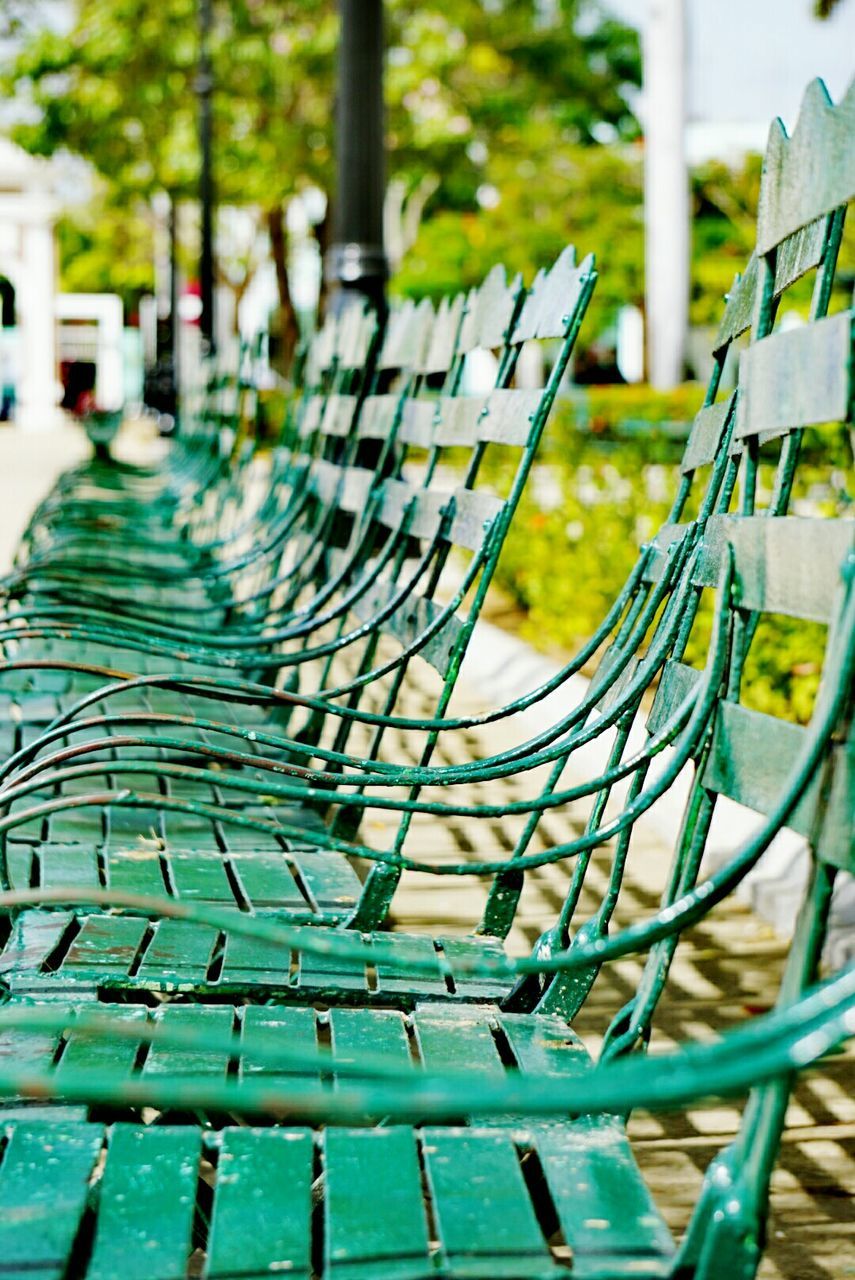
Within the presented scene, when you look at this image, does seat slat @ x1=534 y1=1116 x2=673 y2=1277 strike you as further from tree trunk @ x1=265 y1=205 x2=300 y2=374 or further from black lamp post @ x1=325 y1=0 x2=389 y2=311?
tree trunk @ x1=265 y1=205 x2=300 y2=374

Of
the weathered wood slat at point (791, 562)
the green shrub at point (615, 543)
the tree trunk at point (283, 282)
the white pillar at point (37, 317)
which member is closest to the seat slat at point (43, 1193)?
the weathered wood slat at point (791, 562)

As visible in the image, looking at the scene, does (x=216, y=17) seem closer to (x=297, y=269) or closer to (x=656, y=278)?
(x=656, y=278)

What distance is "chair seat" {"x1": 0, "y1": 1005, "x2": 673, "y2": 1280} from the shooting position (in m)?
1.49

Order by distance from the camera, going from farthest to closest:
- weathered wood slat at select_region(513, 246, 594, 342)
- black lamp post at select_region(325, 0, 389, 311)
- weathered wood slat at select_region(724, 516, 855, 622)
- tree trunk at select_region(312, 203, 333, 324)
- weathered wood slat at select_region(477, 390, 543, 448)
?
1. tree trunk at select_region(312, 203, 333, 324)
2. black lamp post at select_region(325, 0, 389, 311)
3. weathered wood slat at select_region(477, 390, 543, 448)
4. weathered wood slat at select_region(513, 246, 594, 342)
5. weathered wood slat at select_region(724, 516, 855, 622)

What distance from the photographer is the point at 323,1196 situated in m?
1.69

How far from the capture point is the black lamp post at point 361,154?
291 inches

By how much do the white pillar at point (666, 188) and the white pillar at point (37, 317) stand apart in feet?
84.6

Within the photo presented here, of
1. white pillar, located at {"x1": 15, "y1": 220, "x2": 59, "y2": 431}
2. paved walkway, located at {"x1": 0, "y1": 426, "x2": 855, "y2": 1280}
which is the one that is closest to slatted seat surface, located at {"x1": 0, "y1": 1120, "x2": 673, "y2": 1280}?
paved walkway, located at {"x1": 0, "y1": 426, "x2": 855, "y2": 1280}

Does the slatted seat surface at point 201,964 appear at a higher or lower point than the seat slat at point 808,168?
lower

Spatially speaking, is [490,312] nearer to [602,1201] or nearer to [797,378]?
[797,378]

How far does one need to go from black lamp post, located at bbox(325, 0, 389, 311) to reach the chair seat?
236 inches

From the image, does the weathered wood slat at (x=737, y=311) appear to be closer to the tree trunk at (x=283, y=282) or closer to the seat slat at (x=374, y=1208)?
the seat slat at (x=374, y=1208)

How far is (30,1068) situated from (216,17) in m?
27.4

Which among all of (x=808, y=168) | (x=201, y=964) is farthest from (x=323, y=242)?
(x=808, y=168)
